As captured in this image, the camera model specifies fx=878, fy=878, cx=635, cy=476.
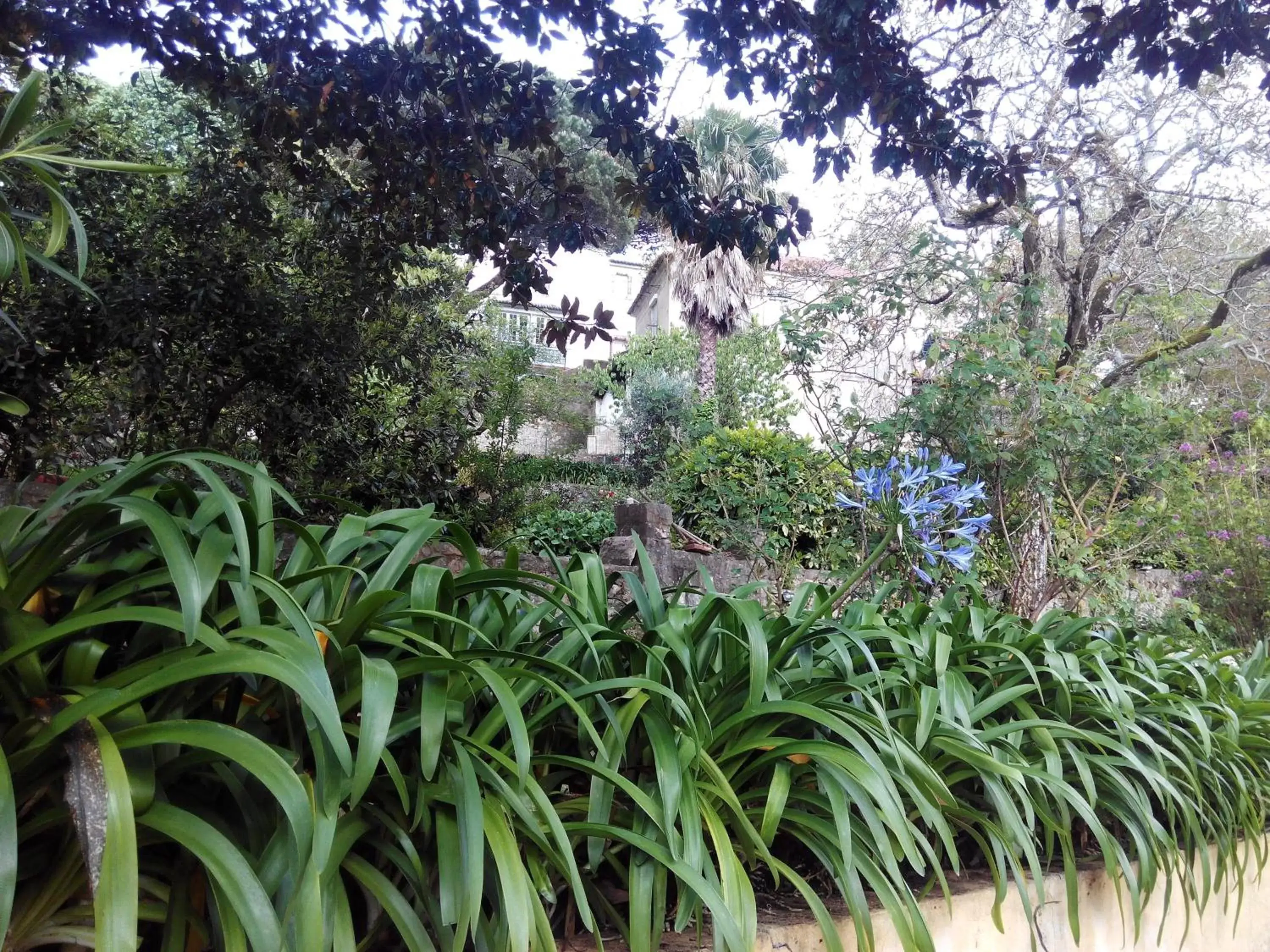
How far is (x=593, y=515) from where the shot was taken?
7.98 m

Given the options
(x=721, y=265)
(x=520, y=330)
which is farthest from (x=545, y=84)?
(x=721, y=265)

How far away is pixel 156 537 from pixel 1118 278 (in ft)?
24.4

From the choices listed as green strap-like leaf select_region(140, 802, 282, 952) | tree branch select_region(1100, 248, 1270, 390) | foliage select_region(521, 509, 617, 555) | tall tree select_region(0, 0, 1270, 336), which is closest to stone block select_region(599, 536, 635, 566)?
foliage select_region(521, 509, 617, 555)

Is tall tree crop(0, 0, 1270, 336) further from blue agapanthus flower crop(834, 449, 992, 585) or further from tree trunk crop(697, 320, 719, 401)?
tree trunk crop(697, 320, 719, 401)

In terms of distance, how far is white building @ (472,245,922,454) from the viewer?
7.05 metres

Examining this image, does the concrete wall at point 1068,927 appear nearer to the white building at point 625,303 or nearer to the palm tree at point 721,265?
the white building at point 625,303

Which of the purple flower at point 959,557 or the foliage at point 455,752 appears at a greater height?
the purple flower at point 959,557

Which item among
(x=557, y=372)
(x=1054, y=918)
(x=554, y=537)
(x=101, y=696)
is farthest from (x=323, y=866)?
(x=557, y=372)

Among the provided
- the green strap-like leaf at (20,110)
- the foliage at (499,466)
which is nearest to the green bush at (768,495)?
the foliage at (499,466)

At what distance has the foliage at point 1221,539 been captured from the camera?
5.48 m

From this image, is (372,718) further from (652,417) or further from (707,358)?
(707,358)

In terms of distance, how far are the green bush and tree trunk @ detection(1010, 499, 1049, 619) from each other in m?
0.92

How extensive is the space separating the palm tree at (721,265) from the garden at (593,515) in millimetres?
6704

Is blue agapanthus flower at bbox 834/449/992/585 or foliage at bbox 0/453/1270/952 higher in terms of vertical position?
blue agapanthus flower at bbox 834/449/992/585
